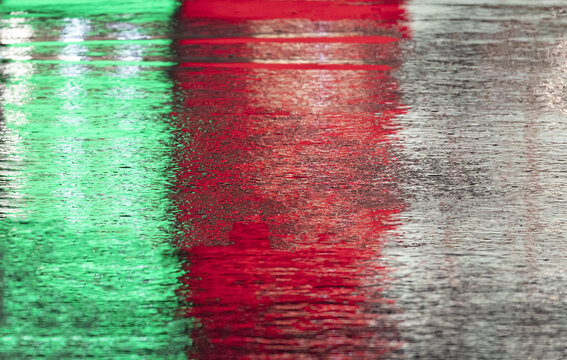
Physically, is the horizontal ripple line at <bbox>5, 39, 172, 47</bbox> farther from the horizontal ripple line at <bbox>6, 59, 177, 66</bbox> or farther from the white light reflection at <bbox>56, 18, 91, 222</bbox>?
the horizontal ripple line at <bbox>6, 59, 177, 66</bbox>

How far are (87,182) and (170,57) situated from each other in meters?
3.56

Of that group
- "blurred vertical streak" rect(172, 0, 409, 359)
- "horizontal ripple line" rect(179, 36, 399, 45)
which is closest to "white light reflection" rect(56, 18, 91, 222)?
"blurred vertical streak" rect(172, 0, 409, 359)

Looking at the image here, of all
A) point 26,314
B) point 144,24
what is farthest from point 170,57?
point 26,314

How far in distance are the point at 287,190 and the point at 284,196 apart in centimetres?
10

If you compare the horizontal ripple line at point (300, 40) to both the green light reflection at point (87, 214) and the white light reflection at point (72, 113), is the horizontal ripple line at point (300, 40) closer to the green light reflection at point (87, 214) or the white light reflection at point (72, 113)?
the white light reflection at point (72, 113)

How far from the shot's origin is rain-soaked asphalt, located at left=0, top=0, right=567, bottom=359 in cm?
348

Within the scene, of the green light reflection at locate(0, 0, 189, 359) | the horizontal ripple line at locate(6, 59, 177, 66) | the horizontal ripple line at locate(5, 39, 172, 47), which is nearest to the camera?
the green light reflection at locate(0, 0, 189, 359)

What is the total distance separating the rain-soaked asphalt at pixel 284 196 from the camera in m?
3.48

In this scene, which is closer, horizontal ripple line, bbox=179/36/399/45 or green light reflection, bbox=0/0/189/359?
green light reflection, bbox=0/0/189/359

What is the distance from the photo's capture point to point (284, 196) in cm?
499

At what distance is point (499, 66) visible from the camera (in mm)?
8195

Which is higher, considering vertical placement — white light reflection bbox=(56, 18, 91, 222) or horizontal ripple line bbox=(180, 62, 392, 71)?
white light reflection bbox=(56, 18, 91, 222)

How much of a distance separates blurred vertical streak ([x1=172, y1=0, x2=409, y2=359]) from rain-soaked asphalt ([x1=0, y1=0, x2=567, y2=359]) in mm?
15

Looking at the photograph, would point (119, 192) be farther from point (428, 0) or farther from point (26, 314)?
point (428, 0)
